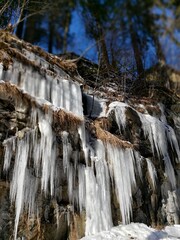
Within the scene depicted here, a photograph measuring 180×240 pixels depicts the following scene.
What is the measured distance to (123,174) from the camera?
5.88 m

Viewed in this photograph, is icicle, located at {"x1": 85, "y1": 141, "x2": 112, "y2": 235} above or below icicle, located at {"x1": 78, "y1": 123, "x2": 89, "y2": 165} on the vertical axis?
below

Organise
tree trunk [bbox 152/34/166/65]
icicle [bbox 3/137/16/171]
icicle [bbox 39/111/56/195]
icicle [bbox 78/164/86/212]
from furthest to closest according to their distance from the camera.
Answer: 1. tree trunk [bbox 152/34/166/65]
2. icicle [bbox 78/164/86/212]
3. icicle [bbox 39/111/56/195]
4. icicle [bbox 3/137/16/171]

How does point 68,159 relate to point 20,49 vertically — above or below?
below

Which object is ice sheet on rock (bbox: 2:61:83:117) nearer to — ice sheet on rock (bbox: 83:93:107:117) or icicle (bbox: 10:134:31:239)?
ice sheet on rock (bbox: 83:93:107:117)

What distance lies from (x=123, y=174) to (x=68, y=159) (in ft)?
3.87

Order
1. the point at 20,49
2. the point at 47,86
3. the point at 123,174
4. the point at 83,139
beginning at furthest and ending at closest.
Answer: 1. the point at 20,49
2. the point at 47,86
3. the point at 123,174
4. the point at 83,139

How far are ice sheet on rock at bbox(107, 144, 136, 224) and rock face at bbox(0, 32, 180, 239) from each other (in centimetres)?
2

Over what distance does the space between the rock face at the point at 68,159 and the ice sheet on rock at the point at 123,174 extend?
2 centimetres

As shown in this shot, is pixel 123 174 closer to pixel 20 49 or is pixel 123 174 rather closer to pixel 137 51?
pixel 20 49

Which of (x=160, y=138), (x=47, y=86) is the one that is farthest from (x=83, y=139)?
(x=160, y=138)

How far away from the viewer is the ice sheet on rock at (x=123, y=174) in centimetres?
561

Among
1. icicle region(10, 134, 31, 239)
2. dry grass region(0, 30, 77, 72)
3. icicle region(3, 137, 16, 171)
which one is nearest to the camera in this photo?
icicle region(10, 134, 31, 239)

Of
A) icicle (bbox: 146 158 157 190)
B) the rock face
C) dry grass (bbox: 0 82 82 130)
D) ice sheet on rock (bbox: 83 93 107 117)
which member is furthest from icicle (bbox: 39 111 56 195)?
icicle (bbox: 146 158 157 190)

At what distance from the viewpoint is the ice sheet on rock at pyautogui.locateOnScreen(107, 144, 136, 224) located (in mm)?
5605
